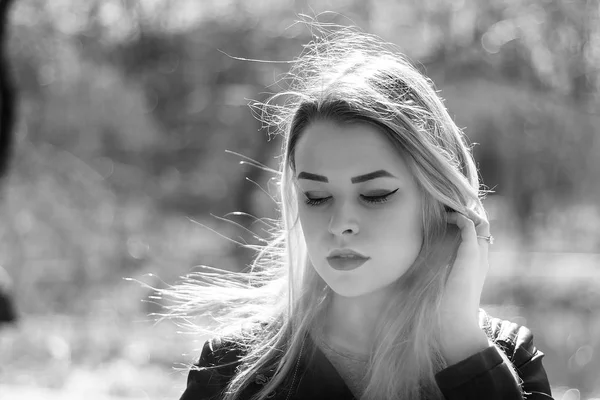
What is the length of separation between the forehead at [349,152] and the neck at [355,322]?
0.90 feet

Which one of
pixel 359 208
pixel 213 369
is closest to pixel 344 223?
pixel 359 208

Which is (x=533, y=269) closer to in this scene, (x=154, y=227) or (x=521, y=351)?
(x=154, y=227)

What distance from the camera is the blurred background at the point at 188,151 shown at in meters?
7.58

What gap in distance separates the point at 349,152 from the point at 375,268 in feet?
0.72

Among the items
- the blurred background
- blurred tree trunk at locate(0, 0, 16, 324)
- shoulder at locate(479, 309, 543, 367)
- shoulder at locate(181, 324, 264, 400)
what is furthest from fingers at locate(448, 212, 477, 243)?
blurred tree trunk at locate(0, 0, 16, 324)

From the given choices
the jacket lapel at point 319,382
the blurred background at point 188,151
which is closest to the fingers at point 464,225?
the jacket lapel at point 319,382

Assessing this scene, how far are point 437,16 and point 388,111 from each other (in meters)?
7.49

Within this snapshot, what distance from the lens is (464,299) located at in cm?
158

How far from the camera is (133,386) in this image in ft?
18.7

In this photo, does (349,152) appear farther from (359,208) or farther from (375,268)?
(375,268)

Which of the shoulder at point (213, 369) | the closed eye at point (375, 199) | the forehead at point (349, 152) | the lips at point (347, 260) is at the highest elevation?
the forehead at point (349, 152)

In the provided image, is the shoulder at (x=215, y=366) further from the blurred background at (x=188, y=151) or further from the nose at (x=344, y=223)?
the blurred background at (x=188, y=151)

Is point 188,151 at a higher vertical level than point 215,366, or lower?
higher

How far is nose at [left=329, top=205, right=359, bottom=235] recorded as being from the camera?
147 centimetres
